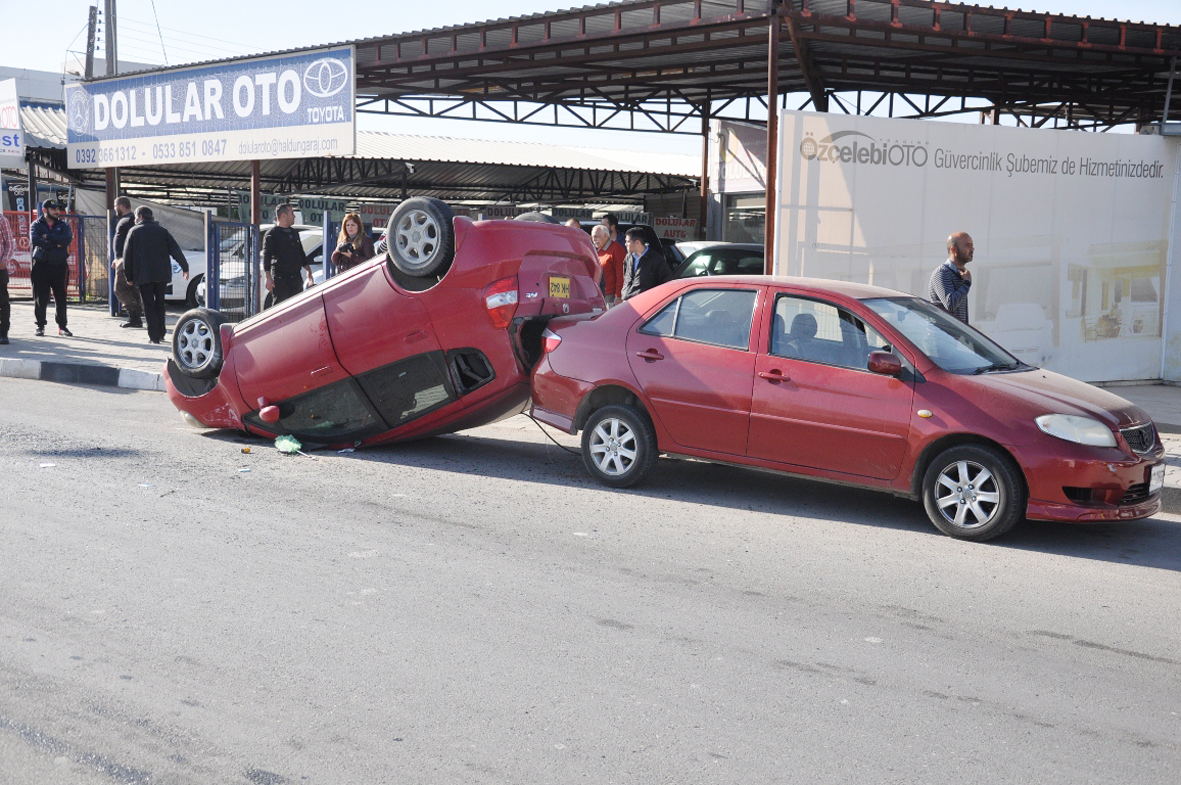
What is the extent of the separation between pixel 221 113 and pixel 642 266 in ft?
25.9

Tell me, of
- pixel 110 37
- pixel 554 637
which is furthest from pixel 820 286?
pixel 110 37

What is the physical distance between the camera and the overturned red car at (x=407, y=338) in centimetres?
785

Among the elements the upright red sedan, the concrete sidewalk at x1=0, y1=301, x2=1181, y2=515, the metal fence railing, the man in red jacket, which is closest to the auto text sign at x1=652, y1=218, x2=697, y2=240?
the metal fence railing

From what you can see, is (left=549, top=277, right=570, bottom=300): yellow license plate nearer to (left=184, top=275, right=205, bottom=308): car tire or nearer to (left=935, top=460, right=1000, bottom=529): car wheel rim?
(left=935, top=460, right=1000, bottom=529): car wheel rim

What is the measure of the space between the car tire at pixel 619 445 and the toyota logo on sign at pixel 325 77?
867 centimetres

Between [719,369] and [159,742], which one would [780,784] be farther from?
[719,369]

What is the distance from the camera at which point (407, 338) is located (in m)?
7.93

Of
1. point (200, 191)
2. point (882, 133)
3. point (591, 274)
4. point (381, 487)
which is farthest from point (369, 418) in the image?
point (200, 191)

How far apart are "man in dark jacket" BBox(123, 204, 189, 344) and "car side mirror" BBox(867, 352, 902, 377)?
971 centimetres

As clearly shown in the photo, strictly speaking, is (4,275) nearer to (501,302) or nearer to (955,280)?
(501,302)

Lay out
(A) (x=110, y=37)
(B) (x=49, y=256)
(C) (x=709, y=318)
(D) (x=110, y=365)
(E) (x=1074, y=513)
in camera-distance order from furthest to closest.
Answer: (A) (x=110, y=37), (B) (x=49, y=256), (D) (x=110, y=365), (C) (x=709, y=318), (E) (x=1074, y=513)

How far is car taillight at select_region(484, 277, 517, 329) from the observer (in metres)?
7.83

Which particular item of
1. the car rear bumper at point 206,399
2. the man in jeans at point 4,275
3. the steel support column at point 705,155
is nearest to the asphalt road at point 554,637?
the car rear bumper at point 206,399

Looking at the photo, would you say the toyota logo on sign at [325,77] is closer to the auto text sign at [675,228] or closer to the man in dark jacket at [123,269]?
the man in dark jacket at [123,269]
